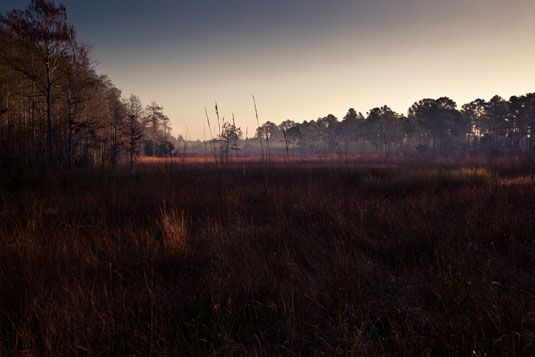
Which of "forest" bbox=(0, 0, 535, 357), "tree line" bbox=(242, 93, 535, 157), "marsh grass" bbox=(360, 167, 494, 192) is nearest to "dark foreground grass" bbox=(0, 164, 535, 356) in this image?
"forest" bbox=(0, 0, 535, 357)

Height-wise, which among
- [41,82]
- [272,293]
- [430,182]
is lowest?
[272,293]

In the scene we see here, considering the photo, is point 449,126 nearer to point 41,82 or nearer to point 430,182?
point 430,182

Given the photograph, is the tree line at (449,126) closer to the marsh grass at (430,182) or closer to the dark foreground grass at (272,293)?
the marsh grass at (430,182)

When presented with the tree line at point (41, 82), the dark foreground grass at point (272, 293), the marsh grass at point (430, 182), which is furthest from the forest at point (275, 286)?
the tree line at point (41, 82)

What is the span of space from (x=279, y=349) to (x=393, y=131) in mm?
70341

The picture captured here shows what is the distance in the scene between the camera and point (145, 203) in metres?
5.66

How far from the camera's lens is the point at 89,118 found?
23062mm

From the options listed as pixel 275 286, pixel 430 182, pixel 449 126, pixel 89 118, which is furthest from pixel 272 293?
pixel 449 126

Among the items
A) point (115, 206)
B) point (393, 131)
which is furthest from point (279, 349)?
point (393, 131)

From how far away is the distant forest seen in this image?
12.8m

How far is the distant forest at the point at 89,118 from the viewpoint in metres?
12.8

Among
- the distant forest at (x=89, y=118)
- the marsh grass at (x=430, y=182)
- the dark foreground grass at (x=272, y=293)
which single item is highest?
the distant forest at (x=89, y=118)

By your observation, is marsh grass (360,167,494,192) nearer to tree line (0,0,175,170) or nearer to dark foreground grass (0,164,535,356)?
dark foreground grass (0,164,535,356)

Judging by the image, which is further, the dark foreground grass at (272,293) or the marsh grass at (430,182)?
the marsh grass at (430,182)
